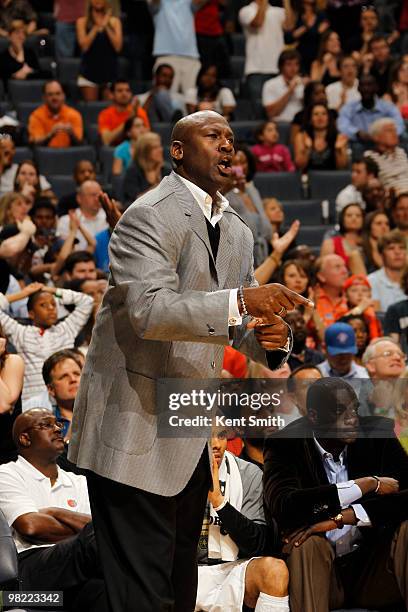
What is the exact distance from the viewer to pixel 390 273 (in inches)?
298

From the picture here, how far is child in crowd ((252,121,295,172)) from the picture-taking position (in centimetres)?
962

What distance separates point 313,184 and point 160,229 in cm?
723

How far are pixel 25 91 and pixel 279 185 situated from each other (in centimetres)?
248

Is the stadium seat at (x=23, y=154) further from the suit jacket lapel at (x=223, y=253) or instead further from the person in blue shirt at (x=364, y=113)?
the suit jacket lapel at (x=223, y=253)

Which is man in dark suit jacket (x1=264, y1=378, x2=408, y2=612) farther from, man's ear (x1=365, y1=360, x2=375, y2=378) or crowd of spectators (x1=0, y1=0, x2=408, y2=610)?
man's ear (x1=365, y1=360, x2=375, y2=378)

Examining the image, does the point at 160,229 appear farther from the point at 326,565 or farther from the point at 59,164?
the point at 59,164

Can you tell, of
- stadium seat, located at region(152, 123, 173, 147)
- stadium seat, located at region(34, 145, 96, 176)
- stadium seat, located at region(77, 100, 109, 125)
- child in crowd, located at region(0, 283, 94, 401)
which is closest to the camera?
child in crowd, located at region(0, 283, 94, 401)

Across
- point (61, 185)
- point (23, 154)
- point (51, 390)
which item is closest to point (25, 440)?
point (51, 390)

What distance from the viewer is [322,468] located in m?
3.78

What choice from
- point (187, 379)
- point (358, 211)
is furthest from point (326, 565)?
point (358, 211)

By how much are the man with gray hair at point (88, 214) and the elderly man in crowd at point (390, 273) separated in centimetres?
198

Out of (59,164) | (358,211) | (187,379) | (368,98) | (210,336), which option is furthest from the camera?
(368,98)

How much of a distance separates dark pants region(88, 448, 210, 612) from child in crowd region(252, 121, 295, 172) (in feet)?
23.7

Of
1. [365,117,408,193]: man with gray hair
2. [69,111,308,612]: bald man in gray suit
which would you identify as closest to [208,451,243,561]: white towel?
[69,111,308,612]: bald man in gray suit
